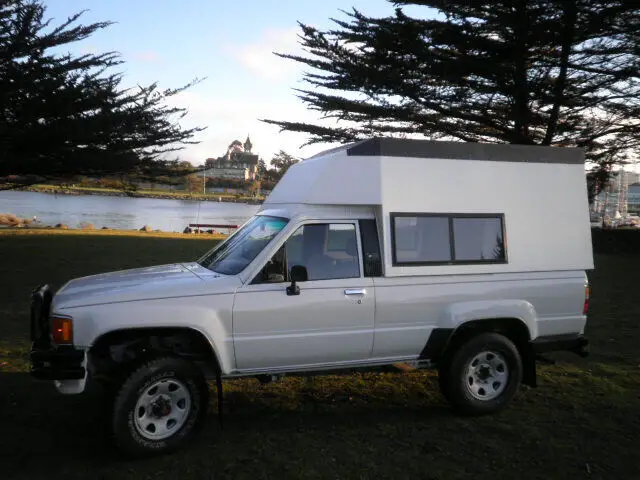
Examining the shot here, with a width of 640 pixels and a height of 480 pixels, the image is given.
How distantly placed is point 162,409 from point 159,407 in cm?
3

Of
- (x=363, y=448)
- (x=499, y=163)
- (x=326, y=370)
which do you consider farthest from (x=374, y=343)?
(x=499, y=163)

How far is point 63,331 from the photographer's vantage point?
165 inches

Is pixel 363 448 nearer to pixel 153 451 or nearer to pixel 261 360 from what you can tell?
pixel 261 360

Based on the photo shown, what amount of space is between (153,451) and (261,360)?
1.09 m

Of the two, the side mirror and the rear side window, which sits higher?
the rear side window

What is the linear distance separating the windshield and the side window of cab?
0.19m

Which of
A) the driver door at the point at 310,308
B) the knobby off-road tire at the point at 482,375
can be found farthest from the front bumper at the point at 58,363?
the knobby off-road tire at the point at 482,375

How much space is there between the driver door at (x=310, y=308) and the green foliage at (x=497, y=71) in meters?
11.8

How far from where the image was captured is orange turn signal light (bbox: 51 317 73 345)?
4.18m

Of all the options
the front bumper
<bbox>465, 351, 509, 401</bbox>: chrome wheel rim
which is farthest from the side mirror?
<bbox>465, 351, 509, 401</bbox>: chrome wheel rim

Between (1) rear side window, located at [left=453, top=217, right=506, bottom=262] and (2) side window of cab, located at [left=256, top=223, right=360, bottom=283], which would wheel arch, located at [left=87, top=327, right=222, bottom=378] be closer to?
(2) side window of cab, located at [left=256, top=223, right=360, bottom=283]

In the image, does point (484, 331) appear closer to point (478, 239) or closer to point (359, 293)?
point (478, 239)

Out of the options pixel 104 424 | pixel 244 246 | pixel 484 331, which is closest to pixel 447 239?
pixel 484 331

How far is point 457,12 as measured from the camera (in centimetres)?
1537
